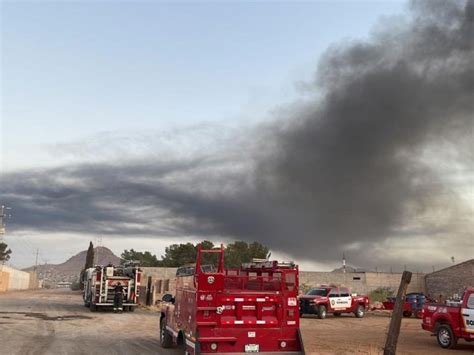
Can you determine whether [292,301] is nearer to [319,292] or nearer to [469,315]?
[469,315]

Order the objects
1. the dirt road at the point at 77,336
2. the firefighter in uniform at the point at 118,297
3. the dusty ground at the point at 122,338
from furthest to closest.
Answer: the firefighter in uniform at the point at 118,297 < the dusty ground at the point at 122,338 < the dirt road at the point at 77,336

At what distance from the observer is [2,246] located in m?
115

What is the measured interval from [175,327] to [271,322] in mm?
3213

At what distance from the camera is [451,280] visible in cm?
4838

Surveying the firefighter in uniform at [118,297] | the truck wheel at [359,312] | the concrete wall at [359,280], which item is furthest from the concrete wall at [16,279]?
the truck wheel at [359,312]

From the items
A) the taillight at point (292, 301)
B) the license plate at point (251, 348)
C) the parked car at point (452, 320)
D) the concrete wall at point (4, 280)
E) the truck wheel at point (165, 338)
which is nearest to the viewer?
the license plate at point (251, 348)

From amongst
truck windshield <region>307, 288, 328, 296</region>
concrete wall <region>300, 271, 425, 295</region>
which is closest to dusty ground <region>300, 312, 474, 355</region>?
truck windshield <region>307, 288, 328, 296</region>

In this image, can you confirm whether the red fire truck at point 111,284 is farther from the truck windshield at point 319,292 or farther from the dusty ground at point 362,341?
the dusty ground at point 362,341

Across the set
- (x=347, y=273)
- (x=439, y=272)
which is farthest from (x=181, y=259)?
(x=439, y=272)

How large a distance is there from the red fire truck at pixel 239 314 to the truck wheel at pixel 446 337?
26.0 ft

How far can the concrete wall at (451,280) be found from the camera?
4681cm

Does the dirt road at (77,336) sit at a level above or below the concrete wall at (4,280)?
below

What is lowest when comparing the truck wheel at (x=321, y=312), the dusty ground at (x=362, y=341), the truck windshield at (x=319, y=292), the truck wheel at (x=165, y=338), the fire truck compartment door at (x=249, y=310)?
the dusty ground at (x=362, y=341)

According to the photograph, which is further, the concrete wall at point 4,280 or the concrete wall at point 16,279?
the concrete wall at point 16,279
